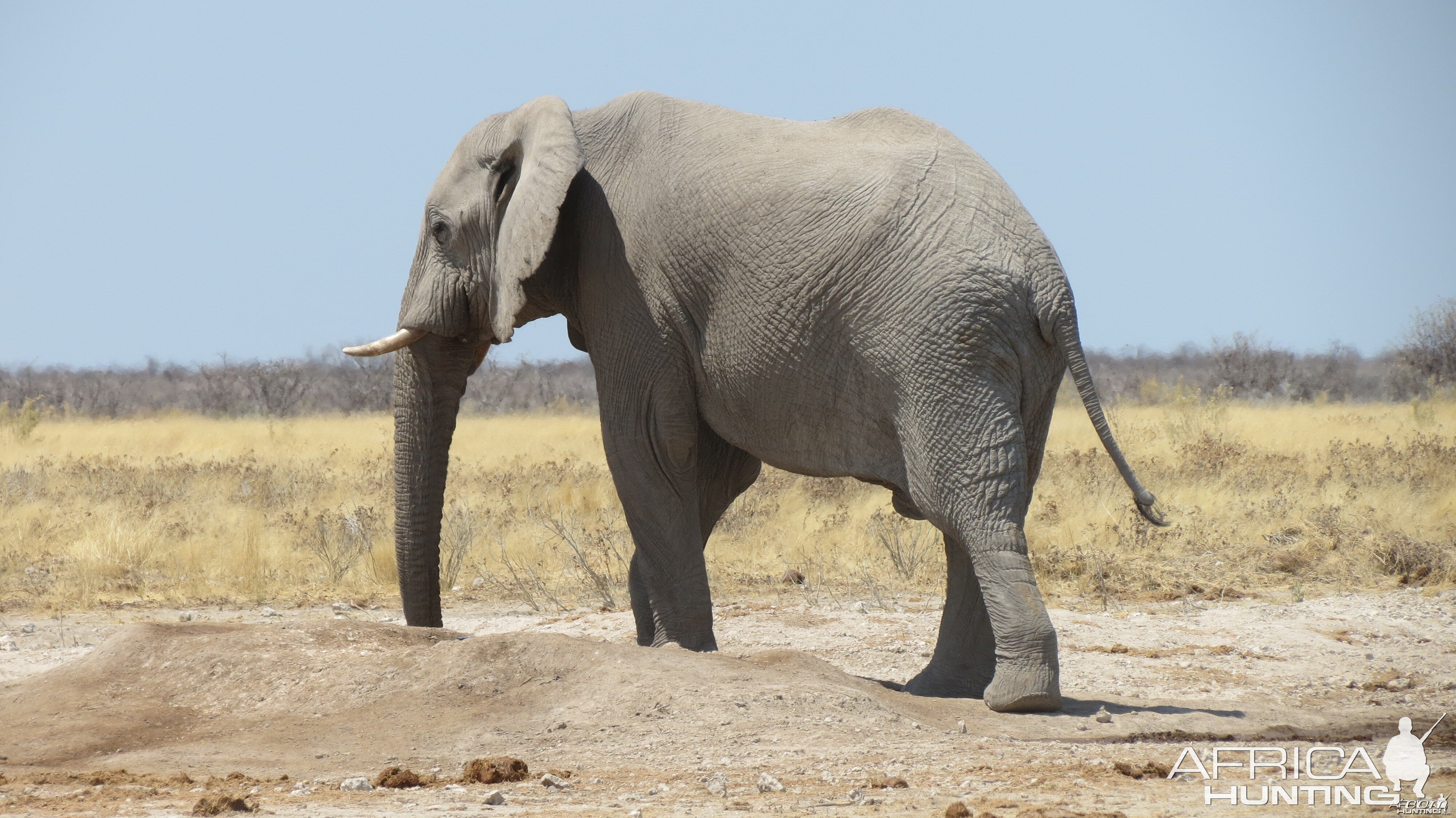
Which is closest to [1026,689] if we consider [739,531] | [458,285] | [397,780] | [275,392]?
[397,780]

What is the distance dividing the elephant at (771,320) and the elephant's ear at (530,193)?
15 mm

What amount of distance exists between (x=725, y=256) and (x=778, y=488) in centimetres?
909

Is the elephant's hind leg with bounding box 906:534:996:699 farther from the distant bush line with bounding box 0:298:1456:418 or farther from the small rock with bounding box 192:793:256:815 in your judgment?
the distant bush line with bounding box 0:298:1456:418

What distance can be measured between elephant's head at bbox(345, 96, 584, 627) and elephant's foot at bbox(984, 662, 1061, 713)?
9.59 feet

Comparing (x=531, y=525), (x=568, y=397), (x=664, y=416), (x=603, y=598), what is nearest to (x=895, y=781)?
(x=664, y=416)

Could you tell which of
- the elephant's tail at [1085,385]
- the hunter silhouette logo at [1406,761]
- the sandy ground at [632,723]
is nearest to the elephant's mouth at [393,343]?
the sandy ground at [632,723]

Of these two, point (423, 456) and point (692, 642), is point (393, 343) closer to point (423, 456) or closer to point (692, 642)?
point (423, 456)

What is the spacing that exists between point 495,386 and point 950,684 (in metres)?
39.0

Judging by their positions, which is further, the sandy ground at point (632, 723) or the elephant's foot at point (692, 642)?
the elephant's foot at point (692, 642)

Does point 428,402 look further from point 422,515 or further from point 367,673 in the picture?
point 367,673

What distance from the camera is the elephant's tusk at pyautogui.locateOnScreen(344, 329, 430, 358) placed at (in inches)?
307

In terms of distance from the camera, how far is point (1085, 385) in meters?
5.90

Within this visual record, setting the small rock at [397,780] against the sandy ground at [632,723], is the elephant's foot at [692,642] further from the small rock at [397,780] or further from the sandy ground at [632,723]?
the small rock at [397,780]

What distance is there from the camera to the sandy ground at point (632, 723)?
4727mm
